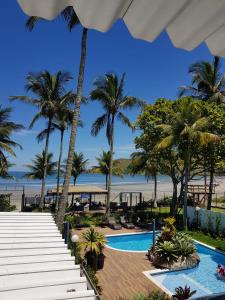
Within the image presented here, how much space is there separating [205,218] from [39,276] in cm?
1639

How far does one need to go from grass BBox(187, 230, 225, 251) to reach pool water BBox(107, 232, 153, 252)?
9.95 feet

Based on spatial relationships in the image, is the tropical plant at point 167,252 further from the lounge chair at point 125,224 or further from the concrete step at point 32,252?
the lounge chair at point 125,224

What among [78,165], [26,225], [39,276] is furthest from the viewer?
[78,165]

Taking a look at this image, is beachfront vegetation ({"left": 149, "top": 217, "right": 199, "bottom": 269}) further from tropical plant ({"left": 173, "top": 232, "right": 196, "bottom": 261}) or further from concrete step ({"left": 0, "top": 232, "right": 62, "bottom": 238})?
concrete step ({"left": 0, "top": 232, "right": 62, "bottom": 238})

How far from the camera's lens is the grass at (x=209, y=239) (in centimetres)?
1703

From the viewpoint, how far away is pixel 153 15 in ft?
5.32

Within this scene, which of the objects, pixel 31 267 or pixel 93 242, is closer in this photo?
pixel 31 267

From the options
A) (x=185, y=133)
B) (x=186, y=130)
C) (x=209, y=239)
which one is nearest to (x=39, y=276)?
(x=209, y=239)

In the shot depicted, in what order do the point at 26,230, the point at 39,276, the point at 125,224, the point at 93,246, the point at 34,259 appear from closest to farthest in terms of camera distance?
the point at 39,276, the point at 34,259, the point at 26,230, the point at 93,246, the point at 125,224

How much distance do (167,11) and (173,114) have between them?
21.7m

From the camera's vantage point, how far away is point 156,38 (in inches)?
73.2

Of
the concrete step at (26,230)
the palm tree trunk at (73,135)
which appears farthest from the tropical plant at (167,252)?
the concrete step at (26,230)

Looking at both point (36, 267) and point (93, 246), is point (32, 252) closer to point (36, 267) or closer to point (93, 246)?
point (36, 267)

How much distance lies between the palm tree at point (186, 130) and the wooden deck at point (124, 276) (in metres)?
7.16
